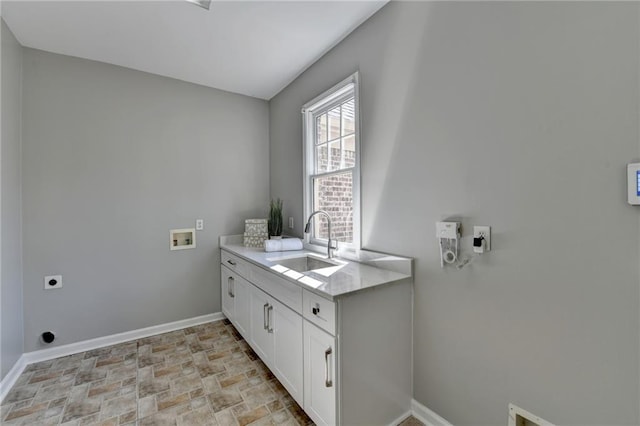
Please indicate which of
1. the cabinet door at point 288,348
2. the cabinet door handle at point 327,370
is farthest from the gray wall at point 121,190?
the cabinet door handle at point 327,370

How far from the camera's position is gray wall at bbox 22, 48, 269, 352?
2.35 metres

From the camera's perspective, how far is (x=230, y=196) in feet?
10.6

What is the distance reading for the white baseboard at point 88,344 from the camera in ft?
6.75

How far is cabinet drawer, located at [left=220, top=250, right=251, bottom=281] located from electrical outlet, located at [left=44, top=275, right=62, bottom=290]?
1375mm

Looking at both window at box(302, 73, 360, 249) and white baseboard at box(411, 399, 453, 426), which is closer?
white baseboard at box(411, 399, 453, 426)

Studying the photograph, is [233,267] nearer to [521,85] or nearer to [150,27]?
[150,27]

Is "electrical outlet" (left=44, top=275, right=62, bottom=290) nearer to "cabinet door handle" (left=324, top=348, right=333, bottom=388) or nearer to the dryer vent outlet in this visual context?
the dryer vent outlet

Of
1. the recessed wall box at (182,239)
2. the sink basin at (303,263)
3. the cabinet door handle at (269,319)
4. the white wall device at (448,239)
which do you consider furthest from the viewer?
the recessed wall box at (182,239)

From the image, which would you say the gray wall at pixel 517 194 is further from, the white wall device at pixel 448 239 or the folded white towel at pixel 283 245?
the folded white towel at pixel 283 245

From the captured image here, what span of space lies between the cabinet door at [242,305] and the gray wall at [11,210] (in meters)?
1.61

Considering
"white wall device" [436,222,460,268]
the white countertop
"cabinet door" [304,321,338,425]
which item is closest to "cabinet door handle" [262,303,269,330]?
the white countertop

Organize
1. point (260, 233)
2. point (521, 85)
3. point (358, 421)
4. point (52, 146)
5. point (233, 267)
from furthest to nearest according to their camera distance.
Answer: point (260, 233), point (233, 267), point (52, 146), point (358, 421), point (521, 85)

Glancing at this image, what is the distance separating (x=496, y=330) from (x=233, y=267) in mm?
2254

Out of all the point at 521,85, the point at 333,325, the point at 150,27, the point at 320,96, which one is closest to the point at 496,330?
the point at 333,325
